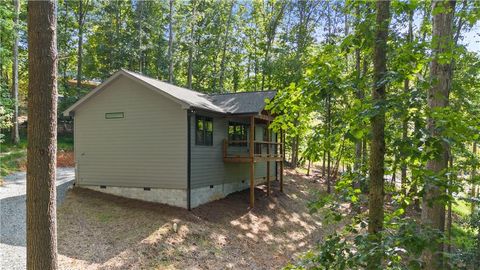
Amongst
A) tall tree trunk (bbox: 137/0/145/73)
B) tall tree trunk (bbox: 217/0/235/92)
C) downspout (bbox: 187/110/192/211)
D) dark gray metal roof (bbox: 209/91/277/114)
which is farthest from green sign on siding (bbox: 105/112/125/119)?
tall tree trunk (bbox: 217/0/235/92)

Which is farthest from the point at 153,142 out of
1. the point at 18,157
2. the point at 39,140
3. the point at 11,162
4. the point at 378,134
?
the point at 378,134

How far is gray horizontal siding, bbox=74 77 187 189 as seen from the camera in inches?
478

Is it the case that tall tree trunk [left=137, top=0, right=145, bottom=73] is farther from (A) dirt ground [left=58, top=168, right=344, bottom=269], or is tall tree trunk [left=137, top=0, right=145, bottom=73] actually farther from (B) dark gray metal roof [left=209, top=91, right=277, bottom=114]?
(A) dirt ground [left=58, top=168, right=344, bottom=269]

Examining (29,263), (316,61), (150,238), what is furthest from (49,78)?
(150,238)

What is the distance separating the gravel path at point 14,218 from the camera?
735cm

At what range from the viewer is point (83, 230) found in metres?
9.55

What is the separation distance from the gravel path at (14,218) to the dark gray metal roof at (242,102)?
24.8 feet

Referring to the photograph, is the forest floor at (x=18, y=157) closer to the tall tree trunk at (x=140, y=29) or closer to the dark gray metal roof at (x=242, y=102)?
the tall tree trunk at (x=140, y=29)

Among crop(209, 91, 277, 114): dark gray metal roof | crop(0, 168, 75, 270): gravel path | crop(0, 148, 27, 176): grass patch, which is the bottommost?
crop(0, 168, 75, 270): gravel path

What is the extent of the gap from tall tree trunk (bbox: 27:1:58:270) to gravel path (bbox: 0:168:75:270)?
14.7ft

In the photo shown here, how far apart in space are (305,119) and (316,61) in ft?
2.55

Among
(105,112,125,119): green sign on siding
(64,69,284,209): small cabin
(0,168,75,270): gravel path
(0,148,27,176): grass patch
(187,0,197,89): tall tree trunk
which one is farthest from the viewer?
(187,0,197,89): tall tree trunk

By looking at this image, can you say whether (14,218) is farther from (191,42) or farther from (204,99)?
(191,42)

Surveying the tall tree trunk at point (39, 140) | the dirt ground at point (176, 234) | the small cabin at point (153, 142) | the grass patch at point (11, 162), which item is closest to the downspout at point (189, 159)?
the small cabin at point (153, 142)
